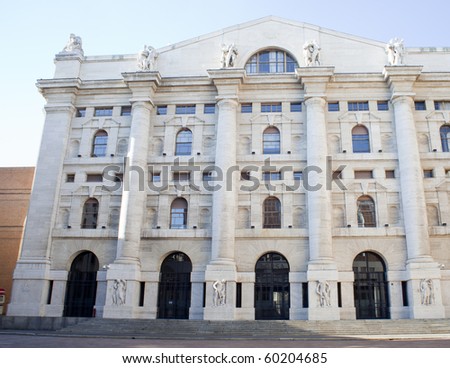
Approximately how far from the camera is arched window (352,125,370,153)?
128ft

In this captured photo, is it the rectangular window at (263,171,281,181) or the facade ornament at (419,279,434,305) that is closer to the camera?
the facade ornament at (419,279,434,305)

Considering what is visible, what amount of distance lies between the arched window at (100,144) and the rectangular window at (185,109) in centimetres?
694

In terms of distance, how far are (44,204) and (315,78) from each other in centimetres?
2561

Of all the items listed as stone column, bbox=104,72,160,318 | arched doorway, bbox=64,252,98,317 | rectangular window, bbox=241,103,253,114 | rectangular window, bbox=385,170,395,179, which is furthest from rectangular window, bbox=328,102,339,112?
arched doorway, bbox=64,252,98,317

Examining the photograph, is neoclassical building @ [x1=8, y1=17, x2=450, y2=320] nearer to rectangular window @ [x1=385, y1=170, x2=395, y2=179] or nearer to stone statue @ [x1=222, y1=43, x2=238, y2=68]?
stone statue @ [x1=222, y1=43, x2=238, y2=68]

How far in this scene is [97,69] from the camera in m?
42.9

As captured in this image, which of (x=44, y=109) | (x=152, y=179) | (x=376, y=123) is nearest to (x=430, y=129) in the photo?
(x=376, y=123)

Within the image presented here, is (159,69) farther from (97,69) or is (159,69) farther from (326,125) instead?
(326,125)

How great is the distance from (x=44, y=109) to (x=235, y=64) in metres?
18.1

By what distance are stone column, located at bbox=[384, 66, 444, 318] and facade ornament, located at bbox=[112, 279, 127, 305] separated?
70.5 feet

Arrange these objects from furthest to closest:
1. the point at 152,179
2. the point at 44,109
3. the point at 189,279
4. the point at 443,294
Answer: the point at 44,109
the point at 152,179
the point at 189,279
the point at 443,294

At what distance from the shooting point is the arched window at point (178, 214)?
37.8 m

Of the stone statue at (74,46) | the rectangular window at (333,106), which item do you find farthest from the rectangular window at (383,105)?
the stone statue at (74,46)

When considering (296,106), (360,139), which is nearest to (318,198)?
(360,139)
